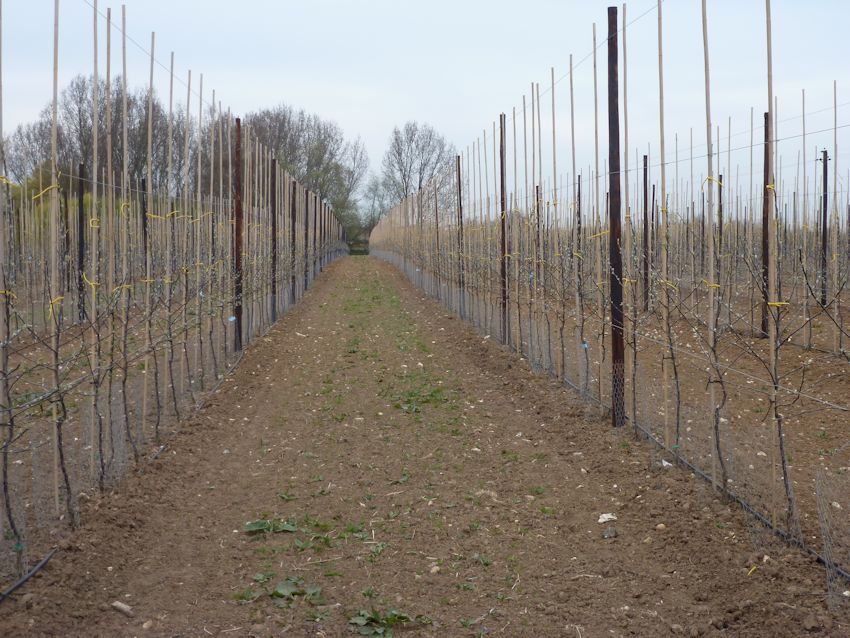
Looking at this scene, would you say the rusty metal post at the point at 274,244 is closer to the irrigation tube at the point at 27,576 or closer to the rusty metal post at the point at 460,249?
the rusty metal post at the point at 460,249

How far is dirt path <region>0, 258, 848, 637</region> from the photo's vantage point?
147 inches

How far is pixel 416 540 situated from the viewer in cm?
475

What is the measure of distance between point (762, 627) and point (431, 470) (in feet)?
9.81

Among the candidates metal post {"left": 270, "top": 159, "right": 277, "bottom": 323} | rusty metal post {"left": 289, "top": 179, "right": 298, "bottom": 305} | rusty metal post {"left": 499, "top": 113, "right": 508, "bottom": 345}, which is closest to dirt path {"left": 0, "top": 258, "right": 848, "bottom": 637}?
rusty metal post {"left": 499, "top": 113, "right": 508, "bottom": 345}

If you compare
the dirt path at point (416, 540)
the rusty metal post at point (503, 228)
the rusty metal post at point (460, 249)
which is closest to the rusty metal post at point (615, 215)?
the dirt path at point (416, 540)

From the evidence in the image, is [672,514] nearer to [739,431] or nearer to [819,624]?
[819,624]

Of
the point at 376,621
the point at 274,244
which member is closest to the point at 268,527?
the point at 376,621

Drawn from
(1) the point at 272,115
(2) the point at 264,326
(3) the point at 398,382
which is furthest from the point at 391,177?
(3) the point at 398,382

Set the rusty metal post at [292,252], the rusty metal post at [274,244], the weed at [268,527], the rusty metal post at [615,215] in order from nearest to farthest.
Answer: the weed at [268,527]
the rusty metal post at [615,215]
the rusty metal post at [274,244]
the rusty metal post at [292,252]

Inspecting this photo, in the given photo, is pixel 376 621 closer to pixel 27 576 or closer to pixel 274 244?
pixel 27 576

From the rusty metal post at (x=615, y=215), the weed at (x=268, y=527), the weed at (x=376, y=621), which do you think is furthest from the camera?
the rusty metal post at (x=615, y=215)

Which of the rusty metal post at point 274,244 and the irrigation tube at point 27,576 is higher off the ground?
the rusty metal post at point 274,244

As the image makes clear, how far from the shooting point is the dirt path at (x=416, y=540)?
12.3 feet

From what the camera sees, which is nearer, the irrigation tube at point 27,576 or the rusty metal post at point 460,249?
the irrigation tube at point 27,576
